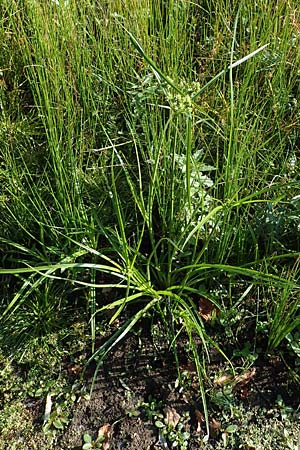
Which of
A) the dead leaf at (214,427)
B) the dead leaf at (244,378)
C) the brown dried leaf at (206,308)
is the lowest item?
the dead leaf at (214,427)

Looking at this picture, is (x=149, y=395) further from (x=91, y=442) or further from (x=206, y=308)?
(x=206, y=308)

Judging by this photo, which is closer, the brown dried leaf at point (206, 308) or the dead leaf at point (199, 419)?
the dead leaf at point (199, 419)

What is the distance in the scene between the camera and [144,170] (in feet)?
6.49

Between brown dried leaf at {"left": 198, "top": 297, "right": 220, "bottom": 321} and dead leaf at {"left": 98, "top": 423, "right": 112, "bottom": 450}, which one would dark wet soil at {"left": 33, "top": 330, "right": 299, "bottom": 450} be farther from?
brown dried leaf at {"left": 198, "top": 297, "right": 220, "bottom": 321}

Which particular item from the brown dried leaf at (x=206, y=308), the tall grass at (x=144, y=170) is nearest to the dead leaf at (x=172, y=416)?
the tall grass at (x=144, y=170)

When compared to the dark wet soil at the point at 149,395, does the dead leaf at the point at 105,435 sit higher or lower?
lower

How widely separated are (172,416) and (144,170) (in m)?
0.87

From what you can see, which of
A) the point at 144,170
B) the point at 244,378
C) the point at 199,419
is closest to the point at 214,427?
the point at 199,419

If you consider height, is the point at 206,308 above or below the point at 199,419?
above

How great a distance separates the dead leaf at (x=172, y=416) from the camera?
1.61 meters

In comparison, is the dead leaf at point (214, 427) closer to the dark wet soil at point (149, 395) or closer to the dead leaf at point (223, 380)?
the dark wet soil at point (149, 395)

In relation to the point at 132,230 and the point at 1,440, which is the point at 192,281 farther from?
the point at 1,440

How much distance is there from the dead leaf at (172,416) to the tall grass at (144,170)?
0.49ft

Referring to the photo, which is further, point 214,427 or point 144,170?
point 144,170
